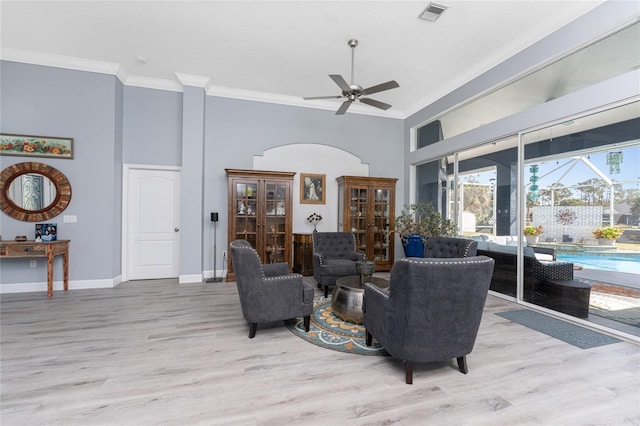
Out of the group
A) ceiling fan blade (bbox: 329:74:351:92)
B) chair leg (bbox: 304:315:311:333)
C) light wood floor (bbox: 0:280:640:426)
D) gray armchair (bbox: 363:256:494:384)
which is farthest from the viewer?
ceiling fan blade (bbox: 329:74:351:92)

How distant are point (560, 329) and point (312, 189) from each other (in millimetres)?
4412

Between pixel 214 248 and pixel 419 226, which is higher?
pixel 419 226

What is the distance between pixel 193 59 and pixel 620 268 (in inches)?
248

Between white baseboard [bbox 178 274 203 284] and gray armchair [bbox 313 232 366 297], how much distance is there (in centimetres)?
218

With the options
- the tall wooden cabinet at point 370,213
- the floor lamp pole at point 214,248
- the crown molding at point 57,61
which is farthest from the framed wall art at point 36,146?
the tall wooden cabinet at point 370,213

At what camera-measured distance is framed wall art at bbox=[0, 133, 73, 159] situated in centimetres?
440

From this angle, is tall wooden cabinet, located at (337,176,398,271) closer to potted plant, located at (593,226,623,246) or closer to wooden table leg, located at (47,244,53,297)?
potted plant, located at (593,226,623,246)

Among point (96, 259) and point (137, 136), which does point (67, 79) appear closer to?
point (137, 136)

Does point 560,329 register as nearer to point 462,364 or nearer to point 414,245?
point 462,364

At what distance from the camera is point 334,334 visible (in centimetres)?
302

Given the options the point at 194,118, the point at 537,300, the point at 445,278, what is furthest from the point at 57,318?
the point at 537,300

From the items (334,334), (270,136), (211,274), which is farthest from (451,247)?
(211,274)

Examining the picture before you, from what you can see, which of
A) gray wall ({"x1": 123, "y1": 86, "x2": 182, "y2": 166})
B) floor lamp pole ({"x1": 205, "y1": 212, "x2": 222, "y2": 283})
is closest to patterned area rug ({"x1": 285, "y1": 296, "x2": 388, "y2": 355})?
floor lamp pole ({"x1": 205, "y1": 212, "x2": 222, "y2": 283})

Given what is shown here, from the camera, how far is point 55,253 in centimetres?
429
